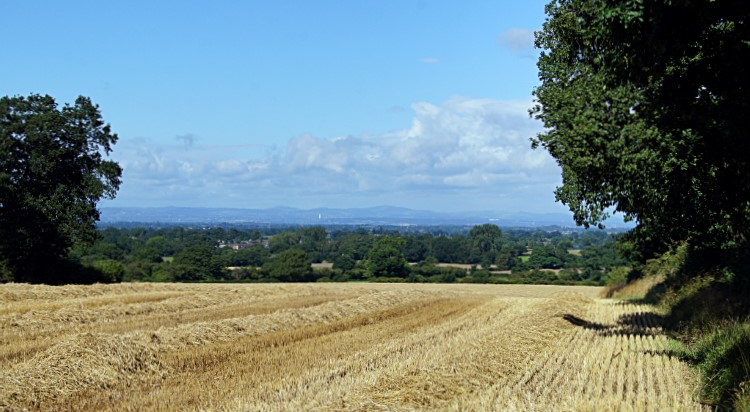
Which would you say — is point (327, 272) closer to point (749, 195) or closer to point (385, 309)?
point (385, 309)

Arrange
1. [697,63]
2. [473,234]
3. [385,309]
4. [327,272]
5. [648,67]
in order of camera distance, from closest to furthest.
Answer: [648,67]
[697,63]
[385,309]
[327,272]
[473,234]

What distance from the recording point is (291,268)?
229ft

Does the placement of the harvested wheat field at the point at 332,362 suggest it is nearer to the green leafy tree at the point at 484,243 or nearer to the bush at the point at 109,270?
the bush at the point at 109,270

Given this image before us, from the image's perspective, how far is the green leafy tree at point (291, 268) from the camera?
225ft

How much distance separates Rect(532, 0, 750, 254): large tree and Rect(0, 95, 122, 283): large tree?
30791 millimetres

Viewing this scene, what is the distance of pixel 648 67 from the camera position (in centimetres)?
1099

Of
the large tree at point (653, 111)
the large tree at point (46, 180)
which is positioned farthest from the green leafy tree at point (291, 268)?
the large tree at point (653, 111)

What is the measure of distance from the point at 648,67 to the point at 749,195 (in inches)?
138

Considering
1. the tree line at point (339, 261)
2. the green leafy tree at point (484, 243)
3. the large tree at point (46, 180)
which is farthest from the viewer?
the green leafy tree at point (484, 243)

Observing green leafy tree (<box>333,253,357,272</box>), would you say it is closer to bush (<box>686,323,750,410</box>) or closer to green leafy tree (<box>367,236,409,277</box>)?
green leafy tree (<box>367,236,409,277</box>)

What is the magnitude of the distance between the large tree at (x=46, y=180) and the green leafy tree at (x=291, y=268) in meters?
27.1

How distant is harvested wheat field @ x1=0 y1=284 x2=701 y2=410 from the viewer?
935 cm

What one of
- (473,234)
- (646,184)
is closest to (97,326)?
(646,184)

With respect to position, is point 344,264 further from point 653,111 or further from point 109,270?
point 653,111
